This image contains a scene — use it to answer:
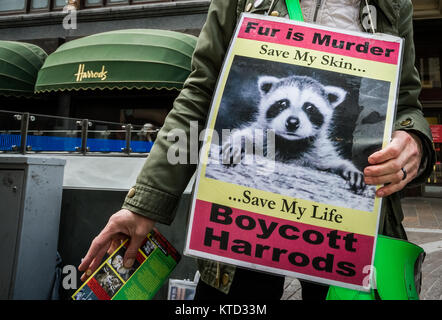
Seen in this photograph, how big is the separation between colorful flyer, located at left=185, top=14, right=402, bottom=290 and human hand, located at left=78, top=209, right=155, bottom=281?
0.56ft

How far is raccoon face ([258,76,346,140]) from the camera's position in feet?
3.13

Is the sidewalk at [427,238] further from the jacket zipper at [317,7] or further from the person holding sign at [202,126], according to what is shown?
the jacket zipper at [317,7]

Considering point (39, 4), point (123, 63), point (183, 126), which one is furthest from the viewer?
point (39, 4)

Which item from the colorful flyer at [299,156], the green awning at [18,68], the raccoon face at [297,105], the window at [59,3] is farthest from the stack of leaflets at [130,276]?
the window at [59,3]

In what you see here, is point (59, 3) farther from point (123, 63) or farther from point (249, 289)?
point (249, 289)

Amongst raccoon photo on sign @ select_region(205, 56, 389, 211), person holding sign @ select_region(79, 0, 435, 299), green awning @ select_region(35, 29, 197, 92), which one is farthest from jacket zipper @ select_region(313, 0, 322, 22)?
green awning @ select_region(35, 29, 197, 92)

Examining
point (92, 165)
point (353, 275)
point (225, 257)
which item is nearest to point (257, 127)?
point (225, 257)

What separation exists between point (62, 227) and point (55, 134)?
3.07 meters

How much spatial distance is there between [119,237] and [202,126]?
0.46 meters

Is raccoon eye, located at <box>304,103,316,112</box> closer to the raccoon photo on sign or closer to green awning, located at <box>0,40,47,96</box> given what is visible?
the raccoon photo on sign

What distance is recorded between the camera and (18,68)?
30.7 ft

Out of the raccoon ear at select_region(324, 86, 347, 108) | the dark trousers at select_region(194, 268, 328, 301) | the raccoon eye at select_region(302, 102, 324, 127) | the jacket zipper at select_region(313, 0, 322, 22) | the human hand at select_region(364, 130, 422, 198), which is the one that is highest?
the jacket zipper at select_region(313, 0, 322, 22)

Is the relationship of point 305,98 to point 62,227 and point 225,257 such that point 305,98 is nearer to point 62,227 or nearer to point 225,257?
point 225,257

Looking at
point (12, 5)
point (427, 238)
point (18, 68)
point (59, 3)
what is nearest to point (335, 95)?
point (427, 238)
